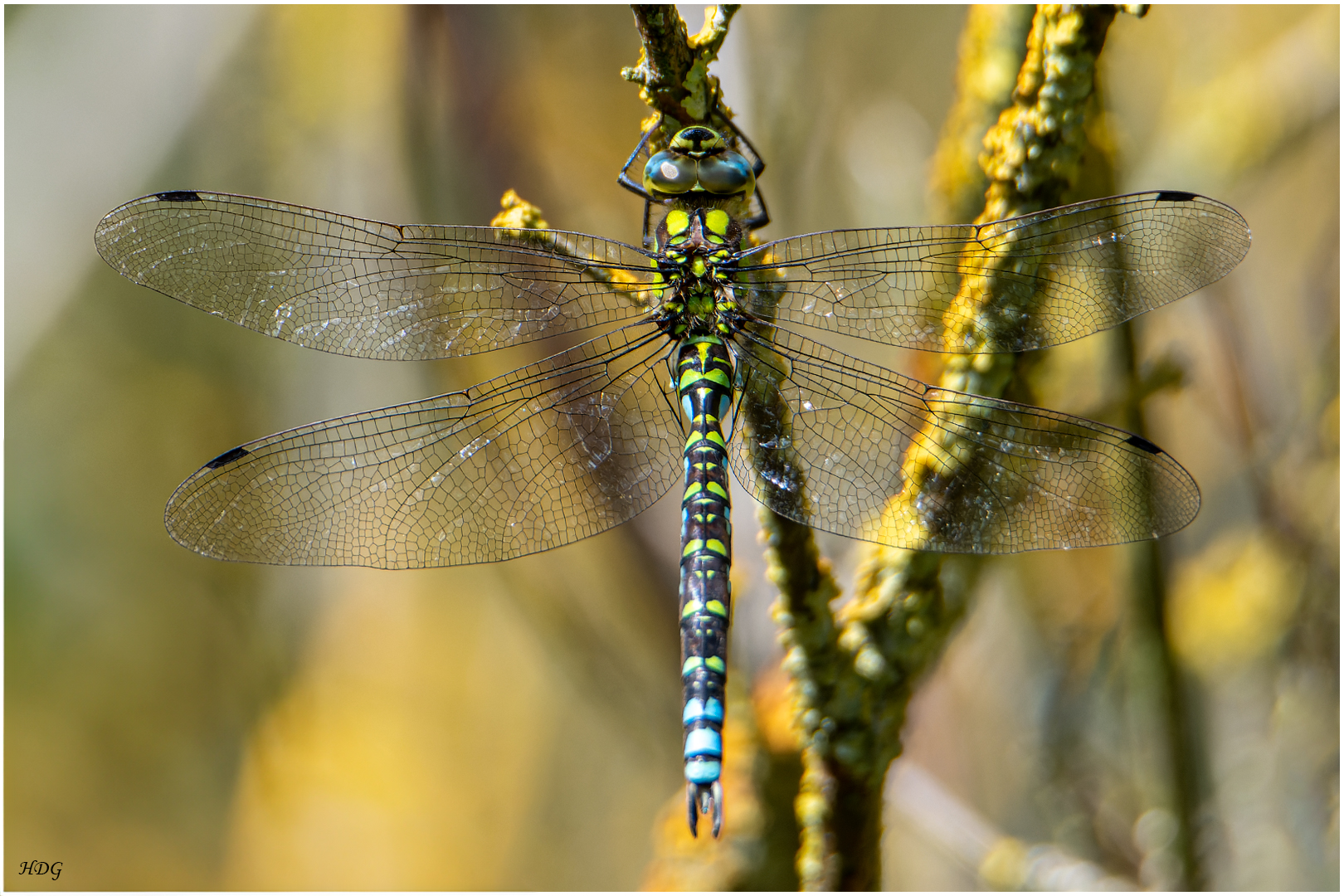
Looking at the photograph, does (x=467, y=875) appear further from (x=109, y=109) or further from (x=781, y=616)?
(x=109, y=109)

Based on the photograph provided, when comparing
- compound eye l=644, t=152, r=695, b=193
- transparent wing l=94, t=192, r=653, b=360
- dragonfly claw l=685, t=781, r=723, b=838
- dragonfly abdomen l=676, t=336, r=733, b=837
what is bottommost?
dragonfly claw l=685, t=781, r=723, b=838

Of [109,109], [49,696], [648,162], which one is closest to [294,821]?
[49,696]

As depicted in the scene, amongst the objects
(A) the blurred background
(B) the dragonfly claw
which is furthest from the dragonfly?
(A) the blurred background

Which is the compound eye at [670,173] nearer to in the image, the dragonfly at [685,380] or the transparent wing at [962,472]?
the dragonfly at [685,380]

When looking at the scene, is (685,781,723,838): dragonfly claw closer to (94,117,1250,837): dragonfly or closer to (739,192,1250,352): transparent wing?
(94,117,1250,837): dragonfly

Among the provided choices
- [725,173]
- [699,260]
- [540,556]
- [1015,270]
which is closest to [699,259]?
[699,260]

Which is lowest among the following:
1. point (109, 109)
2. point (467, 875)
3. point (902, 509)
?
point (467, 875)

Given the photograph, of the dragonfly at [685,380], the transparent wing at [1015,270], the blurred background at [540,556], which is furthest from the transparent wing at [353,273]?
the blurred background at [540,556]
